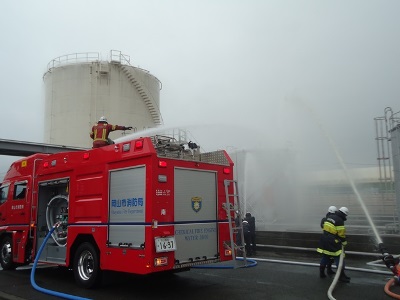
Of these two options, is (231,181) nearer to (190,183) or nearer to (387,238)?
(190,183)

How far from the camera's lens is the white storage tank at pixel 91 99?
2261 centimetres

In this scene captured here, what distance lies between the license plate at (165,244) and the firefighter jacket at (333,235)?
12.1ft

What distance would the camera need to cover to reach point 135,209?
23.9 ft

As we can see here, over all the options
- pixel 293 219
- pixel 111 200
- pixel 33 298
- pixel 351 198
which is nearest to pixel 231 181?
pixel 111 200

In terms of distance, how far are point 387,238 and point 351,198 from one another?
15.5m

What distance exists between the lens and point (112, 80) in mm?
23234

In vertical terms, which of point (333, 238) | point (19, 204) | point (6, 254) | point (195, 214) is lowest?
point (6, 254)

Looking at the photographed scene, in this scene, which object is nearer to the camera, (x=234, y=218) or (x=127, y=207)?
(x=127, y=207)

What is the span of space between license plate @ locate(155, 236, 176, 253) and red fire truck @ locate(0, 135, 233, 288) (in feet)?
0.06

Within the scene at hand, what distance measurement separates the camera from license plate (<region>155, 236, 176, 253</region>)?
6.87 m

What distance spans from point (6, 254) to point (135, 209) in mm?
5718

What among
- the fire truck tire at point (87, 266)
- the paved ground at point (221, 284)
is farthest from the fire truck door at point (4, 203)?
the fire truck tire at point (87, 266)

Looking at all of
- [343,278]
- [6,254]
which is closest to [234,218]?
[343,278]

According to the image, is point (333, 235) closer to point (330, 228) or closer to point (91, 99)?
point (330, 228)
